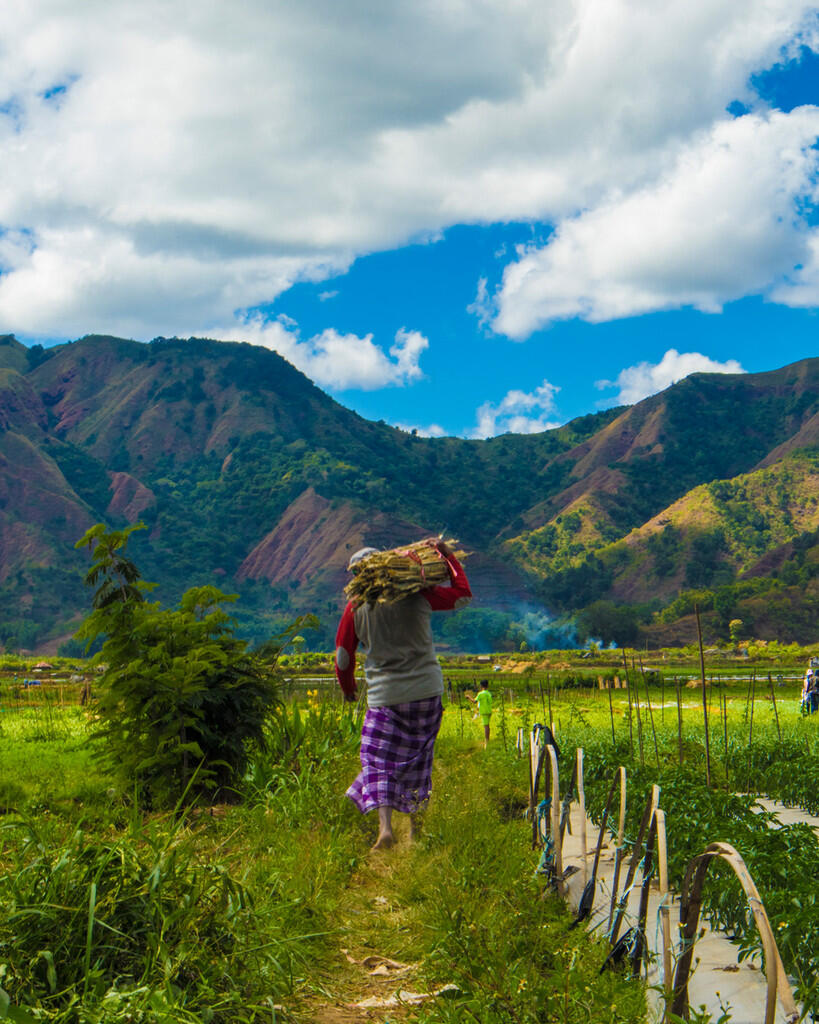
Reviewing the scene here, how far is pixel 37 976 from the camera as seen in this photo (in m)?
2.57

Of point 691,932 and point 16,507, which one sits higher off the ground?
point 16,507

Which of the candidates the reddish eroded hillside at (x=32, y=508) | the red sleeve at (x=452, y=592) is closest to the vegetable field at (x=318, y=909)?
the red sleeve at (x=452, y=592)

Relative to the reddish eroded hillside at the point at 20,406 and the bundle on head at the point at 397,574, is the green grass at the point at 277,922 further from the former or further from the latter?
the reddish eroded hillside at the point at 20,406

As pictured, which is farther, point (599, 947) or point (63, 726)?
point (63, 726)

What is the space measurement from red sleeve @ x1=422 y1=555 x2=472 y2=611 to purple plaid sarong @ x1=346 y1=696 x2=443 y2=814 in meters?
0.57

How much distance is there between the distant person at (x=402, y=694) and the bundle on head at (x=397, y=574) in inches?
3.0

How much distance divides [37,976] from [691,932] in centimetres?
181

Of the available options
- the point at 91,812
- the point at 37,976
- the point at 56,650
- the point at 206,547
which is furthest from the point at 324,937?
the point at 206,547

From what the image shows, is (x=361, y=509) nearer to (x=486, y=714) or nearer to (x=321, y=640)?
(x=321, y=640)

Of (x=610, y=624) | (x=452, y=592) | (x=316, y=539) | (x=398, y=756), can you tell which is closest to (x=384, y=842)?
(x=398, y=756)

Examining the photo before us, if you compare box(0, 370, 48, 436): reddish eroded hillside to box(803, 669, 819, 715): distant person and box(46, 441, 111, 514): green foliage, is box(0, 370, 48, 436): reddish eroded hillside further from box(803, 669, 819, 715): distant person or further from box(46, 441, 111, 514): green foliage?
box(803, 669, 819, 715): distant person

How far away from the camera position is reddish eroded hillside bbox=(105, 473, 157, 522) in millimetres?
167625

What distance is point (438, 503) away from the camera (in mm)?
178750

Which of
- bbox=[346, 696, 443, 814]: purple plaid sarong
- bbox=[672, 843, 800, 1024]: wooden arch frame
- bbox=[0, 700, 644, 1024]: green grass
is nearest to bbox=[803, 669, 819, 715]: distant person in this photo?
bbox=[0, 700, 644, 1024]: green grass
